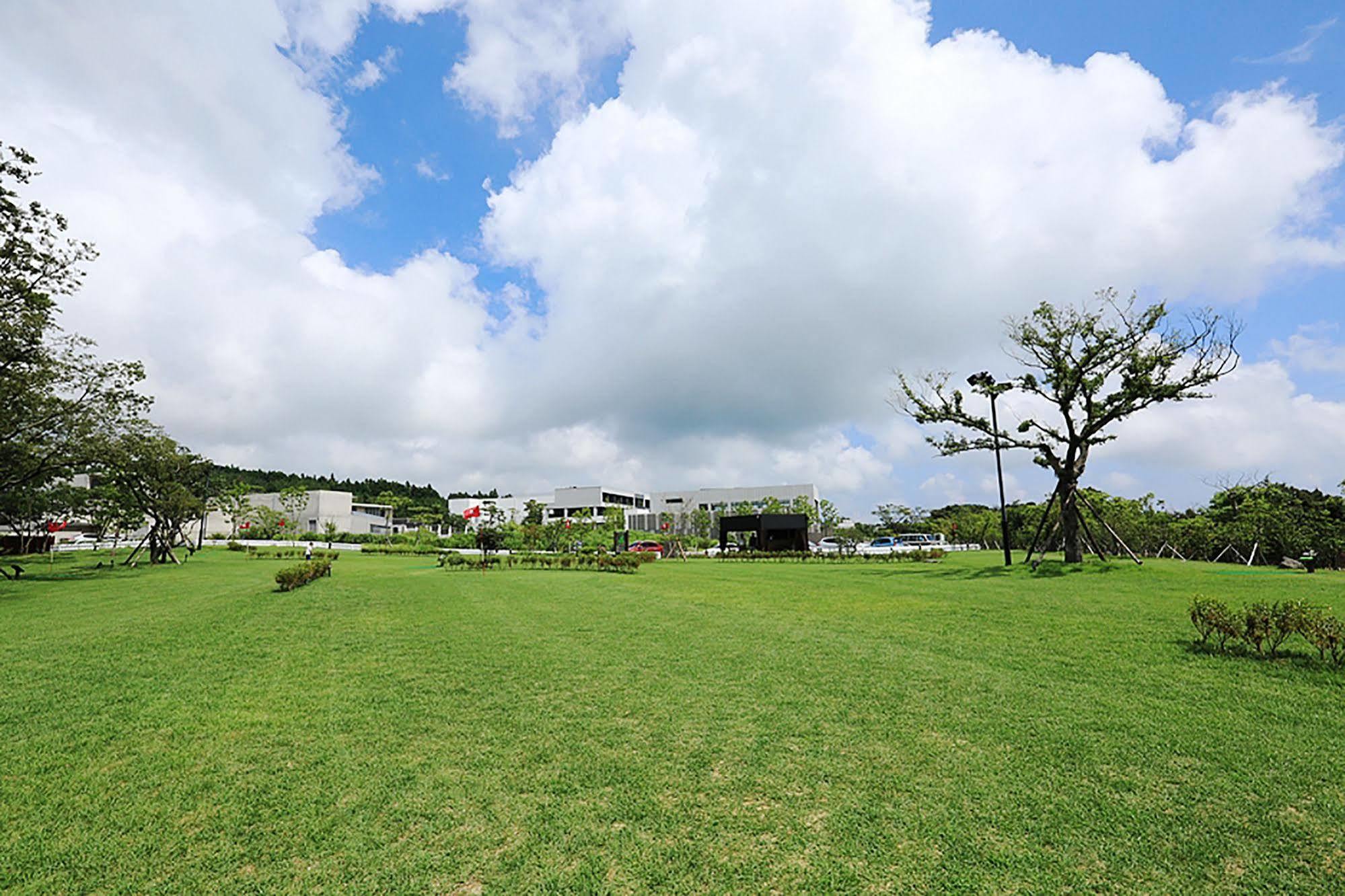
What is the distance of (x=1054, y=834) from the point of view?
3549mm

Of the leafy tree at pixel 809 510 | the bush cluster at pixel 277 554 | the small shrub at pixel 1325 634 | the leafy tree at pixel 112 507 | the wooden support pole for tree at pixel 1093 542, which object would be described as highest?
the leafy tree at pixel 809 510

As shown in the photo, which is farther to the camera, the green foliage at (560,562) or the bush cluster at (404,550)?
the bush cluster at (404,550)

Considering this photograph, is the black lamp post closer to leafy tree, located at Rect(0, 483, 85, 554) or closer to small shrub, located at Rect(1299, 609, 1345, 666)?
small shrub, located at Rect(1299, 609, 1345, 666)

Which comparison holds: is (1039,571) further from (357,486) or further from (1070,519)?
(357,486)

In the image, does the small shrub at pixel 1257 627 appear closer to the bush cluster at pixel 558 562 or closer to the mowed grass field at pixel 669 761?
the mowed grass field at pixel 669 761

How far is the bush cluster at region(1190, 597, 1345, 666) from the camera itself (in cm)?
676

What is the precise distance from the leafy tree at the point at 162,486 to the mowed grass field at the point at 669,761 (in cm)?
2086

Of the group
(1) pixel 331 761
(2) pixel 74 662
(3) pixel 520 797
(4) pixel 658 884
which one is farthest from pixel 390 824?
(2) pixel 74 662

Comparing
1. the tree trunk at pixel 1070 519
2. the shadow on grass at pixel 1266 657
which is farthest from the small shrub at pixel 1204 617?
the tree trunk at pixel 1070 519

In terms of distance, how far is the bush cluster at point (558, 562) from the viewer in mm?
23703

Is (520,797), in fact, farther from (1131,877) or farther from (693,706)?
(1131,877)

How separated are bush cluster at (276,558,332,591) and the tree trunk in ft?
69.2

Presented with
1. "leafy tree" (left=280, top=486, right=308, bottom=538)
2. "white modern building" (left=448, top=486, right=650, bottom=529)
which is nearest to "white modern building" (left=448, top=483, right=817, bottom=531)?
"white modern building" (left=448, top=486, right=650, bottom=529)

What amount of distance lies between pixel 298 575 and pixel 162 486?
19.5m
